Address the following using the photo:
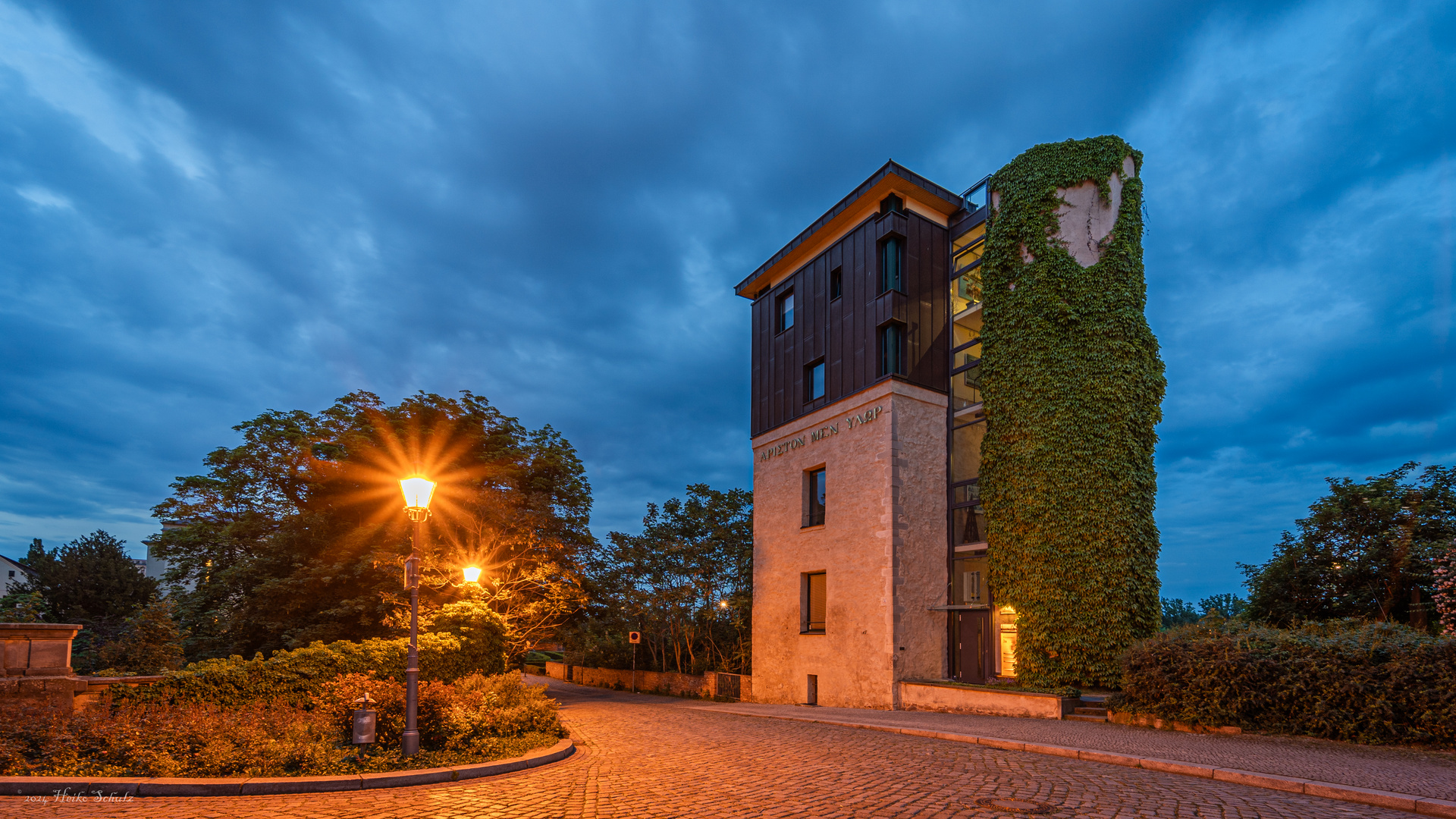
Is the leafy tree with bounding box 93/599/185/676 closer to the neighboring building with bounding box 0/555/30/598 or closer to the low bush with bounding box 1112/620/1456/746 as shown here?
the low bush with bounding box 1112/620/1456/746

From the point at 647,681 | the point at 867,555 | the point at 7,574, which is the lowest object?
the point at 647,681

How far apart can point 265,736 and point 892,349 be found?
16711mm

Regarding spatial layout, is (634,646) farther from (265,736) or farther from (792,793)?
(792,793)

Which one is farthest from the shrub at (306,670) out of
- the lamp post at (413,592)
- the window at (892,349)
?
the window at (892,349)

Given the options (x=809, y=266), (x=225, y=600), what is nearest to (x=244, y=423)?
(x=225, y=600)

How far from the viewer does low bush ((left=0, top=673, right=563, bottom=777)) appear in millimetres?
7949

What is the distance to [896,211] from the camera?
21203mm

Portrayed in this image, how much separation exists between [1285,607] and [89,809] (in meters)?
27.5

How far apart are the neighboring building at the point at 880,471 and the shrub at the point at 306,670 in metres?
9.46

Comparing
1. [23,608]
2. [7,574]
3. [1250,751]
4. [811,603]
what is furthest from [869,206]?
[7,574]

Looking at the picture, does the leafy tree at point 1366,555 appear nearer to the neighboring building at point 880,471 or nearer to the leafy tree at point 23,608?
the neighboring building at point 880,471

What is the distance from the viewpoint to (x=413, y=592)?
10.1 metres

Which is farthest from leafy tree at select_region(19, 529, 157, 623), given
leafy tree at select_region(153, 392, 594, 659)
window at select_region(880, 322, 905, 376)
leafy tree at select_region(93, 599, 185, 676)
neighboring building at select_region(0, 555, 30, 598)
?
neighboring building at select_region(0, 555, 30, 598)

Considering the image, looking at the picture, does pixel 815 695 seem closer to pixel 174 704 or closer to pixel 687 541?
pixel 687 541
